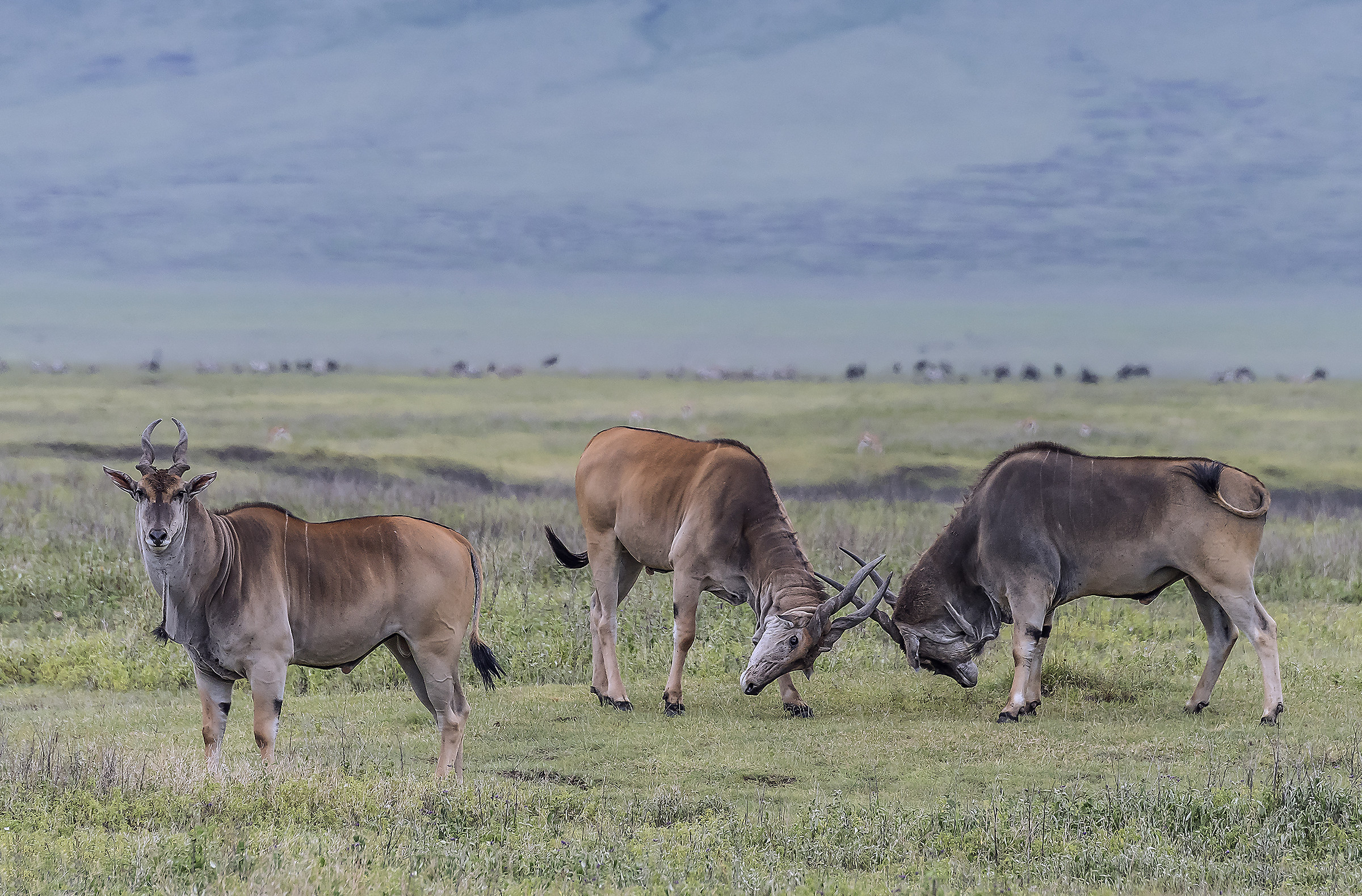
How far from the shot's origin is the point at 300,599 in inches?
383

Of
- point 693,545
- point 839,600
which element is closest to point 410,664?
point 693,545

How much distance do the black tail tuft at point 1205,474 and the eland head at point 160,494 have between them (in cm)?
831

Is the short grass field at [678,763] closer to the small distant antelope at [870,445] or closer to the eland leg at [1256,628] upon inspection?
the eland leg at [1256,628]

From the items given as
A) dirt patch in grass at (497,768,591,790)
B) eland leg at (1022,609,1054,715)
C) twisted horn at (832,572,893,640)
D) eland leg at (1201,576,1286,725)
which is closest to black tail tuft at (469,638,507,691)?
dirt patch in grass at (497,768,591,790)

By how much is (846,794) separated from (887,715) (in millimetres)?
2801

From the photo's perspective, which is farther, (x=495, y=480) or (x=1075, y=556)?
(x=495, y=480)

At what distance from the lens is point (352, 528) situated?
10000mm

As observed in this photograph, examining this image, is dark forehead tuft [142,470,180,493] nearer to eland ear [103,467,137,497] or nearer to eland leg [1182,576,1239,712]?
eland ear [103,467,137,497]

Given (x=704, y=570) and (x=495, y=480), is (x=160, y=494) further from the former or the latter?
(x=495, y=480)

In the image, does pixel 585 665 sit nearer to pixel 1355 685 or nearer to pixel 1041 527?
pixel 1041 527

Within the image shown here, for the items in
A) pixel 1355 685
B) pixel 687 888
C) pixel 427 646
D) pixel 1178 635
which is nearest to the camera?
pixel 687 888

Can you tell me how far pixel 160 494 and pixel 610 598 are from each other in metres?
5.82

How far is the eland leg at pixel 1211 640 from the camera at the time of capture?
12586 mm

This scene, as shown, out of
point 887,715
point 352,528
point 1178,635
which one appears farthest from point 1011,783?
point 1178,635
